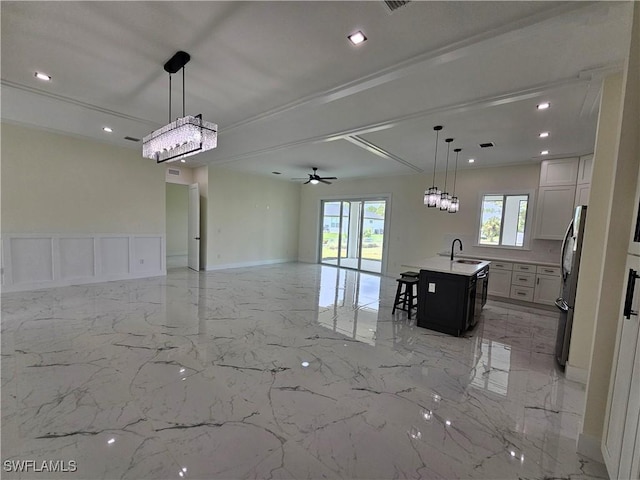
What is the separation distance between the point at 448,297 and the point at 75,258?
6708 mm

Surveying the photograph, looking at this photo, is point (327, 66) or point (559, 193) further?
point (559, 193)

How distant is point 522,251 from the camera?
558 cm

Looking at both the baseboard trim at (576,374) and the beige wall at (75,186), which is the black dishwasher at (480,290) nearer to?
the baseboard trim at (576,374)

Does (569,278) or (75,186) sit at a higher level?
(75,186)

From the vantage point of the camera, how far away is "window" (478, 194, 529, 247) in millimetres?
5674

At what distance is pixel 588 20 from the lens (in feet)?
5.96

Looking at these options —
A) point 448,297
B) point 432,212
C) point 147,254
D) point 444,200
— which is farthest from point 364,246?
point 147,254

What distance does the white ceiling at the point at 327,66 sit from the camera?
193 centimetres

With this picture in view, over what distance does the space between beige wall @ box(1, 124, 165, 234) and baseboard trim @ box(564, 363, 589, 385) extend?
24.3 feet

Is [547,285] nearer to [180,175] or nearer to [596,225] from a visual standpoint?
[596,225]

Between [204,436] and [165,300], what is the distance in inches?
133

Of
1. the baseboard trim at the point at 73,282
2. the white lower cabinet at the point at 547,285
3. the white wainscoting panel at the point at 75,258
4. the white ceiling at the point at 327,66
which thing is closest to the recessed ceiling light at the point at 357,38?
the white ceiling at the point at 327,66

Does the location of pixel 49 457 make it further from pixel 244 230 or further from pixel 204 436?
pixel 244 230

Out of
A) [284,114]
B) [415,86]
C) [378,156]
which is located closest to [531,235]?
[378,156]
